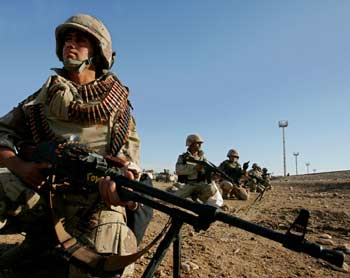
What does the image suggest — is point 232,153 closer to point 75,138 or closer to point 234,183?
point 234,183

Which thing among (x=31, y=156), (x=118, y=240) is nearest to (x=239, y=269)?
(x=118, y=240)

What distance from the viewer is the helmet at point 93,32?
323cm

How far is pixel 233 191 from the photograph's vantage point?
13.7 meters

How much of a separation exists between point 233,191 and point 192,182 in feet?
14.2

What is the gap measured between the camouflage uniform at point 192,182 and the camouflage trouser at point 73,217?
6.43m

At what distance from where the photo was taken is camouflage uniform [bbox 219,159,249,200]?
43.8 ft

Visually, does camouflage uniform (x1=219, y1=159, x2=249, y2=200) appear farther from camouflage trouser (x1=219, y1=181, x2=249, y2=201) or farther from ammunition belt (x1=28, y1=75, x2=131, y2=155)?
ammunition belt (x1=28, y1=75, x2=131, y2=155)

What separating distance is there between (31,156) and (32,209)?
0.45 metres

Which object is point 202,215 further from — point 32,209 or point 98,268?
point 32,209

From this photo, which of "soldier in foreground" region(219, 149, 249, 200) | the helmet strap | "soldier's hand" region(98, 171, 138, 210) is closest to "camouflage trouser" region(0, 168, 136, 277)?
"soldier's hand" region(98, 171, 138, 210)

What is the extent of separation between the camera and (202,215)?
1.95 metres

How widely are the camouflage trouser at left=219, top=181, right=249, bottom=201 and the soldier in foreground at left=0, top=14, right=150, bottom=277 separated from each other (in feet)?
34.0

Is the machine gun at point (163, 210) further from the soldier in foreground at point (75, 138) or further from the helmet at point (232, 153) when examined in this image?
the helmet at point (232, 153)

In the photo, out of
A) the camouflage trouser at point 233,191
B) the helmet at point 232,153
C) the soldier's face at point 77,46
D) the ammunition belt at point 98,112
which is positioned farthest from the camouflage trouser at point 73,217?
the helmet at point 232,153
